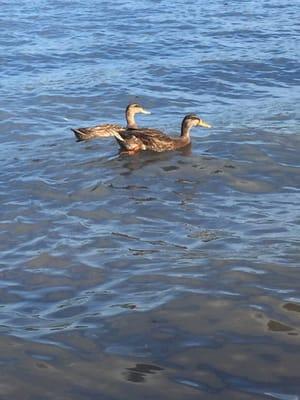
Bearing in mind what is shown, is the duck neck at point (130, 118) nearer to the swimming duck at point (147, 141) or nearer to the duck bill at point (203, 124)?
the swimming duck at point (147, 141)

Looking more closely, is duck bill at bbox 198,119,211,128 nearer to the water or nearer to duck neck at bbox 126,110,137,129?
the water

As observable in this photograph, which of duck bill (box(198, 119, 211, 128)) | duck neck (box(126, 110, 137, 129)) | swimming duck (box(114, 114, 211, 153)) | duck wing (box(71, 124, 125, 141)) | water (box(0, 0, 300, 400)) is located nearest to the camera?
water (box(0, 0, 300, 400))

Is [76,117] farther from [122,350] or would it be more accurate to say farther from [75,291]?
[122,350]

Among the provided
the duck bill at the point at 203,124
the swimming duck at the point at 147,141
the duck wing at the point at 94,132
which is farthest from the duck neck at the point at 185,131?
the duck wing at the point at 94,132

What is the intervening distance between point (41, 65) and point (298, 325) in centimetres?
1351

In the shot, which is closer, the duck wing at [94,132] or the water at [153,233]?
the water at [153,233]

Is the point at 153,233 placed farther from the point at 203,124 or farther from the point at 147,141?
the point at 203,124

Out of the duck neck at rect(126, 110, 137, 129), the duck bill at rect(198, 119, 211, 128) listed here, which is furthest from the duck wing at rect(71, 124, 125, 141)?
the duck bill at rect(198, 119, 211, 128)

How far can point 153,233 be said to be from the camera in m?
7.73

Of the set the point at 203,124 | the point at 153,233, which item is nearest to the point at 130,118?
the point at 203,124

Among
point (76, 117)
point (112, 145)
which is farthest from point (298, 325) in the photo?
point (76, 117)

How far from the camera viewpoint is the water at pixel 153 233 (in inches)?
195

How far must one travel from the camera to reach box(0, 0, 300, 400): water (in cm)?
496

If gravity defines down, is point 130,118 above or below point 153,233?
above
